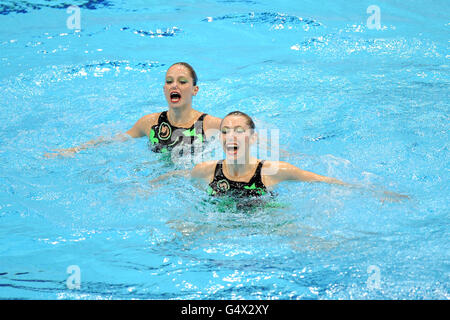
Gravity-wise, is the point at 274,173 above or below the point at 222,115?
below

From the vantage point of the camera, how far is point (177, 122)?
18.6 feet

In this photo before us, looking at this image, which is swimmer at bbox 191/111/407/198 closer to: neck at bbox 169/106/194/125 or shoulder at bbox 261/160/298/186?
shoulder at bbox 261/160/298/186

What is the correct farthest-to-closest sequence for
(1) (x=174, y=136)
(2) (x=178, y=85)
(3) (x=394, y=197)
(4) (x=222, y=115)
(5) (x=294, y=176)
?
(4) (x=222, y=115) < (1) (x=174, y=136) < (2) (x=178, y=85) < (5) (x=294, y=176) < (3) (x=394, y=197)

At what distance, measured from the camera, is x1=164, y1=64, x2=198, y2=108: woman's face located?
5.48m

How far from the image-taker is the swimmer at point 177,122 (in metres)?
5.50

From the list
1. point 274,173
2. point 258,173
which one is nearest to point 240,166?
point 258,173

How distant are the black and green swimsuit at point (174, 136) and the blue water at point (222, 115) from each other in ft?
0.61

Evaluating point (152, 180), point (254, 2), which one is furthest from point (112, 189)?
point (254, 2)

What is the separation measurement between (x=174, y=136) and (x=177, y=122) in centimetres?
15

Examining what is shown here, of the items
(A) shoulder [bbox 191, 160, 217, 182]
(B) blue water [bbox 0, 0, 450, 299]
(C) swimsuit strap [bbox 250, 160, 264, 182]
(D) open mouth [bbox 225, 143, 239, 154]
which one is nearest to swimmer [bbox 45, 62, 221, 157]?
(B) blue water [bbox 0, 0, 450, 299]

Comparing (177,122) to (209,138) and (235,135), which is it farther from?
(235,135)

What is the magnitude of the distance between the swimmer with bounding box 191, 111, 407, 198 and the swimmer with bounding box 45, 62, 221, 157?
3.44 feet

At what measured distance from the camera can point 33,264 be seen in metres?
3.95

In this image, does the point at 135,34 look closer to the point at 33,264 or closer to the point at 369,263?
the point at 33,264
